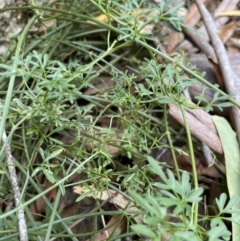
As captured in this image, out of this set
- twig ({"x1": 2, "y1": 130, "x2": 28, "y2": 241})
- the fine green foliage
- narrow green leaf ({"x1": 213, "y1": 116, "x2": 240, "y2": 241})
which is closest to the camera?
the fine green foliage

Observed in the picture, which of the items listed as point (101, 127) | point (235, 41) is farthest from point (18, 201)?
point (235, 41)

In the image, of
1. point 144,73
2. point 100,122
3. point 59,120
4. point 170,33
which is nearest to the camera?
point 59,120

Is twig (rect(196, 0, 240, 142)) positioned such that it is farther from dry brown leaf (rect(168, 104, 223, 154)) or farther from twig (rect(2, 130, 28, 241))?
twig (rect(2, 130, 28, 241))

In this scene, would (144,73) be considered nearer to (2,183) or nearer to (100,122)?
(100,122)

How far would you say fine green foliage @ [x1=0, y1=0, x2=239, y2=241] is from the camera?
55cm

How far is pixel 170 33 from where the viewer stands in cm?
125

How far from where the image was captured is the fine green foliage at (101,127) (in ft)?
1.82

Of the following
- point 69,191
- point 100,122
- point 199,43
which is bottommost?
point 69,191

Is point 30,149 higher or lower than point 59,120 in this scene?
lower

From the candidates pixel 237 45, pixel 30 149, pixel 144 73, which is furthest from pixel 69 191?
pixel 237 45

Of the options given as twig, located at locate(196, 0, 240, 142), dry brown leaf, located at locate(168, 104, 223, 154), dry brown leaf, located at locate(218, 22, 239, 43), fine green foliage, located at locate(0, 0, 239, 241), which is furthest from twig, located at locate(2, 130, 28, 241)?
dry brown leaf, located at locate(218, 22, 239, 43)

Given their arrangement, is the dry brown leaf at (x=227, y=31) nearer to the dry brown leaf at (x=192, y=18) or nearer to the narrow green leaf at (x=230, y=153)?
the dry brown leaf at (x=192, y=18)

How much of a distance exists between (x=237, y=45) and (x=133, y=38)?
559 mm

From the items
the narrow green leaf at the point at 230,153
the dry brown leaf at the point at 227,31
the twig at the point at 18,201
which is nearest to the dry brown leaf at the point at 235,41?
the dry brown leaf at the point at 227,31
